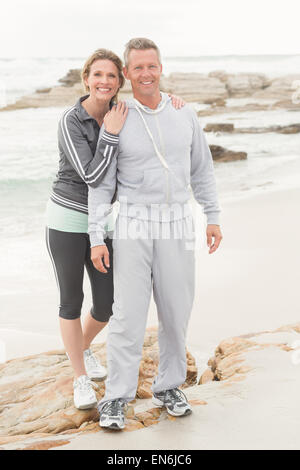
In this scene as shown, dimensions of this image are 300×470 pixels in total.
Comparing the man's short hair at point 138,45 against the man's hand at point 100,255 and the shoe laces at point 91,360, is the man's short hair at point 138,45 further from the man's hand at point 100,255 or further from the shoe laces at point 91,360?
the shoe laces at point 91,360

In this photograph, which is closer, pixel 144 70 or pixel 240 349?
pixel 144 70

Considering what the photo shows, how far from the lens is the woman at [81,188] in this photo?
2.22 metres

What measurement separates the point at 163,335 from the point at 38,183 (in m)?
9.43

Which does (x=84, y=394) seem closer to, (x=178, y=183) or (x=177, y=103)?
(x=178, y=183)

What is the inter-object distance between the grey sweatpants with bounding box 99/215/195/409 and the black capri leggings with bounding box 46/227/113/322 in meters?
0.22

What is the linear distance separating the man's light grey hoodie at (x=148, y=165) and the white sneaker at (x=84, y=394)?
0.75m

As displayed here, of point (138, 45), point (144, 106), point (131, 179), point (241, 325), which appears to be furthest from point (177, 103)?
point (241, 325)

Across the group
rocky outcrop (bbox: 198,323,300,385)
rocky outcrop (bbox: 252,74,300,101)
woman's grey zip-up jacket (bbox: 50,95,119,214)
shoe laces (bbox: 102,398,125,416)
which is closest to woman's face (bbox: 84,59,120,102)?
woman's grey zip-up jacket (bbox: 50,95,119,214)

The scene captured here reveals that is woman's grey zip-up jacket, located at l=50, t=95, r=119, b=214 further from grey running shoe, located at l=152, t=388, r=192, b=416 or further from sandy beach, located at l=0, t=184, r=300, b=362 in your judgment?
sandy beach, located at l=0, t=184, r=300, b=362

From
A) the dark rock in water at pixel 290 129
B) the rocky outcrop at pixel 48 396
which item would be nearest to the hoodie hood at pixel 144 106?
the rocky outcrop at pixel 48 396

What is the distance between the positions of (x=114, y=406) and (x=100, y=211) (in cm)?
81

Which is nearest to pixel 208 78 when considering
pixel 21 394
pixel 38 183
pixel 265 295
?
pixel 38 183

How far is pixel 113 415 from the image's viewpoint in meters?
2.30
